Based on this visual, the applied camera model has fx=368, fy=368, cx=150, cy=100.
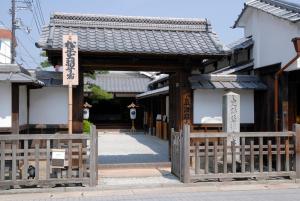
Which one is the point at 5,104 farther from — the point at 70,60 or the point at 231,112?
the point at 231,112

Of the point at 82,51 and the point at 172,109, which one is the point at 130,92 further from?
the point at 82,51

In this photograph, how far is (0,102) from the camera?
440 inches

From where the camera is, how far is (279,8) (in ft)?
44.0

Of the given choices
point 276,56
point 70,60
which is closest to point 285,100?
point 276,56

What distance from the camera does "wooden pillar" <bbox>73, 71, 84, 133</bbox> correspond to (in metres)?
12.3

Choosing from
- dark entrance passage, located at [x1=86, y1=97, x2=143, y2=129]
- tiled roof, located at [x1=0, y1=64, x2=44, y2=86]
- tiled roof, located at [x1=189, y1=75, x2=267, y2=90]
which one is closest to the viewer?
tiled roof, located at [x1=0, y1=64, x2=44, y2=86]

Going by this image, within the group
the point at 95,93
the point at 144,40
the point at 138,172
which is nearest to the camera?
the point at 138,172

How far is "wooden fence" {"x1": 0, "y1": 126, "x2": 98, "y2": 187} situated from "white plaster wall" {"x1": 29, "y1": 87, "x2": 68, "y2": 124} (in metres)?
2.73

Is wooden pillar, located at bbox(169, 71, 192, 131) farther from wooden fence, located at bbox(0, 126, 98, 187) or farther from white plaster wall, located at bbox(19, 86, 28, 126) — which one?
white plaster wall, located at bbox(19, 86, 28, 126)

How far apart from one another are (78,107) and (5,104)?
7.56ft

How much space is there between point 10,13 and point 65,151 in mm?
18570

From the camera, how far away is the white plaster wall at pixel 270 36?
39.8 ft

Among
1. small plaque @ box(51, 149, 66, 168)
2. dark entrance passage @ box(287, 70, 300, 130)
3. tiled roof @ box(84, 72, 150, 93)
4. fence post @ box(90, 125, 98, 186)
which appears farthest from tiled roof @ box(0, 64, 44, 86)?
tiled roof @ box(84, 72, 150, 93)

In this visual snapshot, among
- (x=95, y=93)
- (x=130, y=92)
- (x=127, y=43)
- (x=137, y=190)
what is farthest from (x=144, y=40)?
(x=130, y=92)
